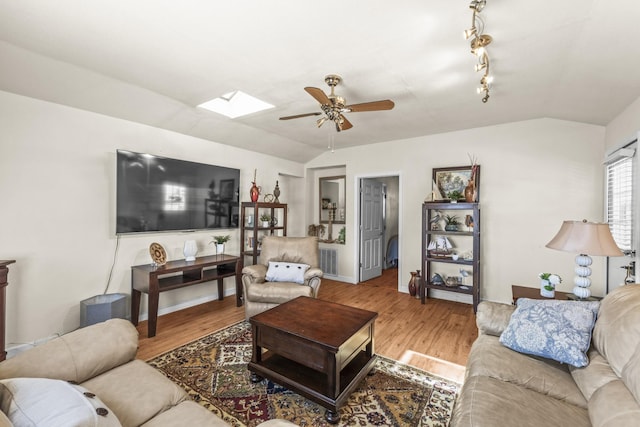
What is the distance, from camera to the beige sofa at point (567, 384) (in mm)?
1161

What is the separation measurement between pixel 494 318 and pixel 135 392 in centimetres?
219

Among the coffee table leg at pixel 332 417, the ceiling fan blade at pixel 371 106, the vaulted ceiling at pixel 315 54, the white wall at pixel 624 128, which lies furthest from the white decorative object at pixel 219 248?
the white wall at pixel 624 128

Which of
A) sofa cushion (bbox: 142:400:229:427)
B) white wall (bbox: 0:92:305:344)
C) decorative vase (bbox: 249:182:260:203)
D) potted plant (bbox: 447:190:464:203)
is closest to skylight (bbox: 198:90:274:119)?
white wall (bbox: 0:92:305:344)

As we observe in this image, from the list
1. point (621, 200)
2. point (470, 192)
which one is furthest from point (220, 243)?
point (621, 200)

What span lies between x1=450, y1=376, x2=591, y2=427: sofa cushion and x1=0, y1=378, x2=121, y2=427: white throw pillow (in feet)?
4.47

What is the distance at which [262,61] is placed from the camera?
2232 millimetres

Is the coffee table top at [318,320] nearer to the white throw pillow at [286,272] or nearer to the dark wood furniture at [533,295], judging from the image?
the white throw pillow at [286,272]

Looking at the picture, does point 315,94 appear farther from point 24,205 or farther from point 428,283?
point 428,283

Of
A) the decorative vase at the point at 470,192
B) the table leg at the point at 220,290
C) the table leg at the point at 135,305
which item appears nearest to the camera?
the table leg at the point at 135,305

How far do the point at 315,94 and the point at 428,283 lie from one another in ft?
10.8

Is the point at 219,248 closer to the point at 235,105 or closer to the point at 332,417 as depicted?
the point at 235,105

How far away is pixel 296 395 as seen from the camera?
6.62 ft

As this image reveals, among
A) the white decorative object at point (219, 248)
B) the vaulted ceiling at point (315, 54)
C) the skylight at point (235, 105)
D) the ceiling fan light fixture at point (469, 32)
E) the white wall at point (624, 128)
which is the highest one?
the skylight at point (235, 105)

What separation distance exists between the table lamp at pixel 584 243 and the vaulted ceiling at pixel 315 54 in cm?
118
